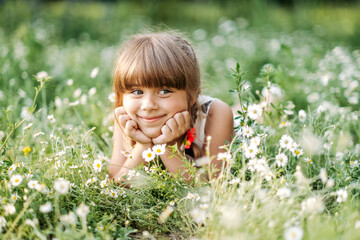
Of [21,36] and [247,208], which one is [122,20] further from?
[247,208]

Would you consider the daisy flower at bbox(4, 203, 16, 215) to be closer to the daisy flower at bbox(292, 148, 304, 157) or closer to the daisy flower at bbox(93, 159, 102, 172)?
the daisy flower at bbox(93, 159, 102, 172)

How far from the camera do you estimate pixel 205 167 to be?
72.4 inches

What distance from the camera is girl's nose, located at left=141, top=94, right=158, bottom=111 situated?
2.00m

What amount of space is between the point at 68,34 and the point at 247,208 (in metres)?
6.36

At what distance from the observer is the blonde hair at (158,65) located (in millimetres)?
2033

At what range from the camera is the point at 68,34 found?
7.20 meters

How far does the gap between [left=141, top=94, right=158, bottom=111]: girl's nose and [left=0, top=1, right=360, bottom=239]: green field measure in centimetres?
32

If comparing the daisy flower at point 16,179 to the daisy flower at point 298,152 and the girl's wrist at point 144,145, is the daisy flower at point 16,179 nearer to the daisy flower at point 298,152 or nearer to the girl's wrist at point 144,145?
the girl's wrist at point 144,145

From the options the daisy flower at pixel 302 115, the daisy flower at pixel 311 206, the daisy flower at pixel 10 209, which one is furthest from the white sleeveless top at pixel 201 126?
the daisy flower at pixel 10 209

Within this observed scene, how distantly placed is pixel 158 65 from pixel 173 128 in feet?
1.15

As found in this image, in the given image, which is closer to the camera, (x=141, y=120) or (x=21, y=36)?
(x=141, y=120)

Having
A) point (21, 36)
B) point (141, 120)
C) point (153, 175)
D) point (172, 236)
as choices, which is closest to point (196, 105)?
point (141, 120)

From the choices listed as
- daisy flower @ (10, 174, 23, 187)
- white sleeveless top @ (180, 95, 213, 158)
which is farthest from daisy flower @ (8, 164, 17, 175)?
white sleeveless top @ (180, 95, 213, 158)

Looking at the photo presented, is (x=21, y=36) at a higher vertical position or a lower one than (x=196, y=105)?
lower
